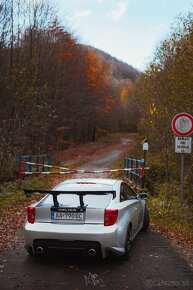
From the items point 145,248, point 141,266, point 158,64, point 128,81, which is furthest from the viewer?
point 128,81

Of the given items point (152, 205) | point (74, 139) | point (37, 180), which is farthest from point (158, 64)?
point (74, 139)

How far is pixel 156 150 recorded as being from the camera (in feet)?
75.8

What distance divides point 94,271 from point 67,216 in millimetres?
1005

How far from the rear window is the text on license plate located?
20 cm

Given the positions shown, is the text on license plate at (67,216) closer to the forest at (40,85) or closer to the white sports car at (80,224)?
the white sports car at (80,224)

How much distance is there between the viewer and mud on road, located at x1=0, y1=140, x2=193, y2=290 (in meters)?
5.79

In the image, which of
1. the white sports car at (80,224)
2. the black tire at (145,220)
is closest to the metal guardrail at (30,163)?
the black tire at (145,220)

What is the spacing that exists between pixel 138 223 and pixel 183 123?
4.03 metres

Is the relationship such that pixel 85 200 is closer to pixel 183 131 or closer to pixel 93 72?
pixel 183 131

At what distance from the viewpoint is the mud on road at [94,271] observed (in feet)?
19.0

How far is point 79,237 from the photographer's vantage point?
21.4 ft

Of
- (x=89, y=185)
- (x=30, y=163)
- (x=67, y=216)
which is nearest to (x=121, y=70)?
(x=30, y=163)

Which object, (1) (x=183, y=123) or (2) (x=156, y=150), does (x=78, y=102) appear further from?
(1) (x=183, y=123)

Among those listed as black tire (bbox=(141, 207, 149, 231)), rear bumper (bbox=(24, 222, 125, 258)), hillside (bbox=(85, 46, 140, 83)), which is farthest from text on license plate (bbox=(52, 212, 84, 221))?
hillside (bbox=(85, 46, 140, 83))
